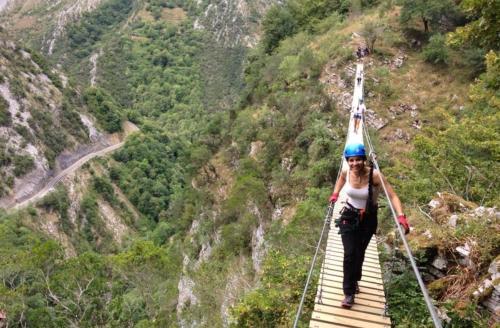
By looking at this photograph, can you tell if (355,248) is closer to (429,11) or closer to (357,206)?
(357,206)

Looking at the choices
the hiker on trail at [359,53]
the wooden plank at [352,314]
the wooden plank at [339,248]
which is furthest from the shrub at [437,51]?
the wooden plank at [352,314]

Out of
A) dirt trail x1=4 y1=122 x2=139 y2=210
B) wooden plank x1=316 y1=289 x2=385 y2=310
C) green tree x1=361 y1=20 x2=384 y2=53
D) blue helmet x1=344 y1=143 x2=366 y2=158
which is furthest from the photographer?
dirt trail x1=4 y1=122 x2=139 y2=210

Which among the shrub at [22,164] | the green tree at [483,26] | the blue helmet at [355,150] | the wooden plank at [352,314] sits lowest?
the shrub at [22,164]

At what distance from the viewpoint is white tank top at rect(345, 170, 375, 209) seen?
5254mm

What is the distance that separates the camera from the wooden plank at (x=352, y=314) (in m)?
5.61

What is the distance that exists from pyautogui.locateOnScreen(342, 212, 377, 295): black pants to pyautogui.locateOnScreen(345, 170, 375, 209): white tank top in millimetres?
208

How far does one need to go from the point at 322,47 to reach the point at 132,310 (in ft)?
72.4

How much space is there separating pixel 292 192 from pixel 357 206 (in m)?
15.7

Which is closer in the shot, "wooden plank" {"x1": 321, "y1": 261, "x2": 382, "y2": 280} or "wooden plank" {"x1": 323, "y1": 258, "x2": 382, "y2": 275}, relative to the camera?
"wooden plank" {"x1": 321, "y1": 261, "x2": 382, "y2": 280}

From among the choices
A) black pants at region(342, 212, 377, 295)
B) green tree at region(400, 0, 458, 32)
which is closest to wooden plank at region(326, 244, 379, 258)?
black pants at region(342, 212, 377, 295)

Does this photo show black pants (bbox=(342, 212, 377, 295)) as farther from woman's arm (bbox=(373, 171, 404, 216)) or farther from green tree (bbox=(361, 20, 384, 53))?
green tree (bbox=(361, 20, 384, 53))

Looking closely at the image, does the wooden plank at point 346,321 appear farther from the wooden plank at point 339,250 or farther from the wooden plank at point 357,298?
the wooden plank at point 339,250

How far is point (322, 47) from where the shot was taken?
30.5m

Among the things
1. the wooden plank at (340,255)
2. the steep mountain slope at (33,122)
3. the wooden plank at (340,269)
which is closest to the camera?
the wooden plank at (340,269)
